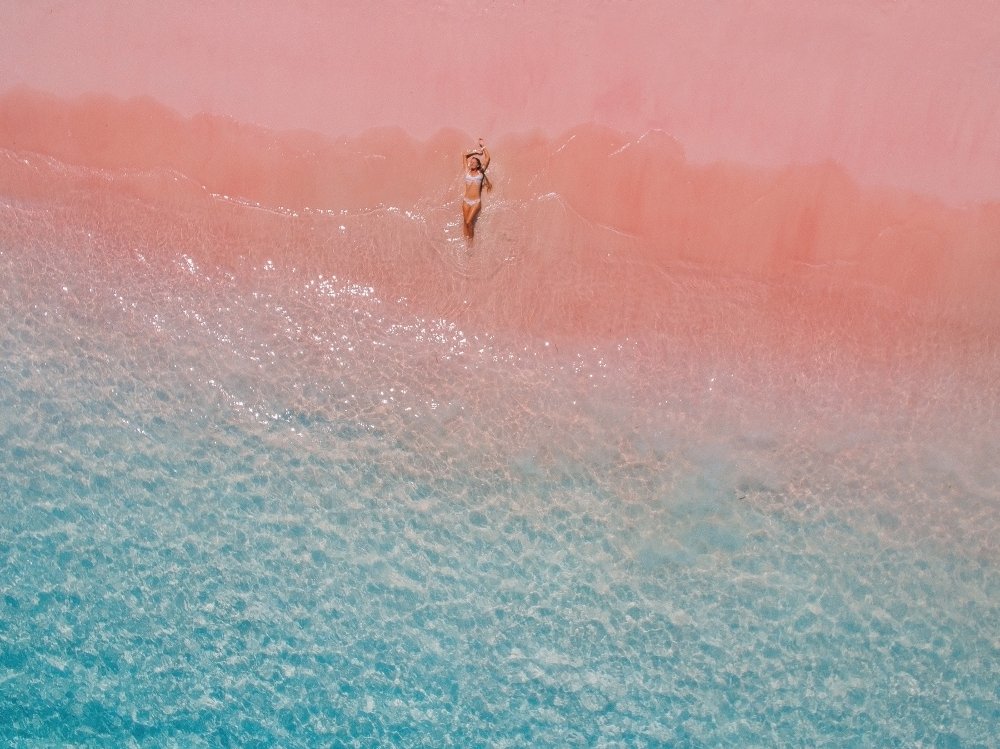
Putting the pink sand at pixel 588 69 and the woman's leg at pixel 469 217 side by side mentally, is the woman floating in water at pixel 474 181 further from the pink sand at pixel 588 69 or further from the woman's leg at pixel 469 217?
the pink sand at pixel 588 69

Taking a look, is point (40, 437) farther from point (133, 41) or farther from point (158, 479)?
point (133, 41)

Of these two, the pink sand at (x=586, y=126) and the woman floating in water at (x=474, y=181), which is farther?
the woman floating in water at (x=474, y=181)

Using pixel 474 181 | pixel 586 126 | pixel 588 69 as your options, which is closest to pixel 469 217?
pixel 474 181

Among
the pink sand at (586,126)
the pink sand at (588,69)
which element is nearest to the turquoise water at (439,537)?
the pink sand at (586,126)

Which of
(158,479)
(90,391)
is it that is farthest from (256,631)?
(90,391)

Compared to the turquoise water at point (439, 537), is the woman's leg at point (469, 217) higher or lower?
higher

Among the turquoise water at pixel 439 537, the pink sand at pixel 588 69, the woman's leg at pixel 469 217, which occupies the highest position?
the pink sand at pixel 588 69
